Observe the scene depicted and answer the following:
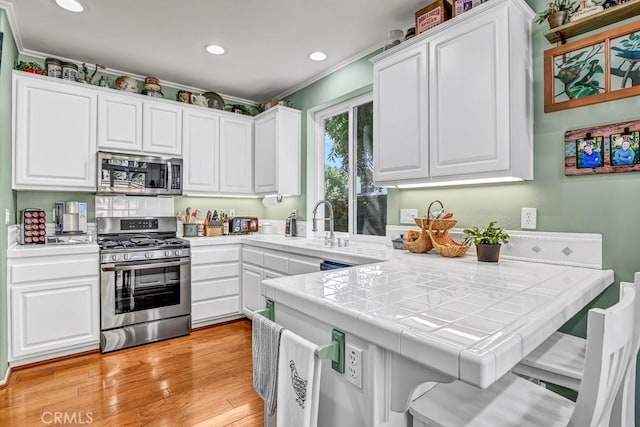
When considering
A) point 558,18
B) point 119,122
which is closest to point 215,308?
point 119,122

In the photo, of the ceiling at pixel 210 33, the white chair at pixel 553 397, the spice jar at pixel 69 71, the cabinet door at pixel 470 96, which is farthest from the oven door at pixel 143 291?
the white chair at pixel 553 397

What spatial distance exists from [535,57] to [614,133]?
2.00 ft

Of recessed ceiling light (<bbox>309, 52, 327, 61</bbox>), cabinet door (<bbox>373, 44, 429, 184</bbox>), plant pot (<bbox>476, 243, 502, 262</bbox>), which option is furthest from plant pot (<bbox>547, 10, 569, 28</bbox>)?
recessed ceiling light (<bbox>309, 52, 327, 61</bbox>)

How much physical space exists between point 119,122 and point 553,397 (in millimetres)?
3720

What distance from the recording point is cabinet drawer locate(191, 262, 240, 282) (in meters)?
3.36

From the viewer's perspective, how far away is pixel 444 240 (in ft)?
7.05

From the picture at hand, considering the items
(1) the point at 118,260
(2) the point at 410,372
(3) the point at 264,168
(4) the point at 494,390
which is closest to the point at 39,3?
(1) the point at 118,260

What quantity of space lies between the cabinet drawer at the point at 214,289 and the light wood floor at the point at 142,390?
0.52 metres

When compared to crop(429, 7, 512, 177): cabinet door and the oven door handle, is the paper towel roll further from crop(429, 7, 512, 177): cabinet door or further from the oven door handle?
crop(429, 7, 512, 177): cabinet door

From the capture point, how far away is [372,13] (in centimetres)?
246

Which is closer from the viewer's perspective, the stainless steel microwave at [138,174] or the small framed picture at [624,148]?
the small framed picture at [624,148]

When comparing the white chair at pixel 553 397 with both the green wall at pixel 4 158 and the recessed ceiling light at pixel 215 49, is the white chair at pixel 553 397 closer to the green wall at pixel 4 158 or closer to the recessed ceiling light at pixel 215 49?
the green wall at pixel 4 158

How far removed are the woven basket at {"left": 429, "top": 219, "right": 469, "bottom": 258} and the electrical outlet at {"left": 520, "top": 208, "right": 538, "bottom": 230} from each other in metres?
0.35

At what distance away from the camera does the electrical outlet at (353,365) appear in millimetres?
978
